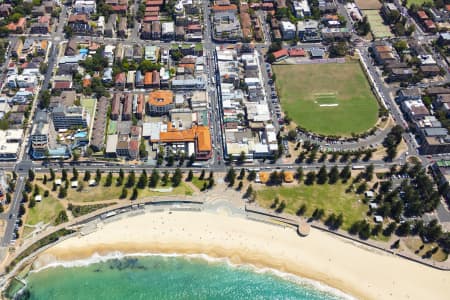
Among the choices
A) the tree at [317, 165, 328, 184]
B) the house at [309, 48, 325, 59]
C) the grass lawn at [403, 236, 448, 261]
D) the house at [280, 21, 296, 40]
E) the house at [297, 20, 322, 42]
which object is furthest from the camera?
the house at [297, 20, 322, 42]

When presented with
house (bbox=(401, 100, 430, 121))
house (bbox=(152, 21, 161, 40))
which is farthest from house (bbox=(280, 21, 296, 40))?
house (bbox=(401, 100, 430, 121))

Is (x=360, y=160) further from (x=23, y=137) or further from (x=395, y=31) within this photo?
(x=23, y=137)

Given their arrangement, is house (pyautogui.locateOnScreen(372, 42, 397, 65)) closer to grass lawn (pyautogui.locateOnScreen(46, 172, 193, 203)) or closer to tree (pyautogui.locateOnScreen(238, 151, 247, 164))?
tree (pyautogui.locateOnScreen(238, 151, 247, 164))

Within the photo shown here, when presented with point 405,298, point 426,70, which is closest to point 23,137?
point 405,298

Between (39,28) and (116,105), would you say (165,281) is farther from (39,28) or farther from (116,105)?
(39,28)

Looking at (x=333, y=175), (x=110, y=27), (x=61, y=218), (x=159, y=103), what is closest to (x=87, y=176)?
(x=61, y=218)

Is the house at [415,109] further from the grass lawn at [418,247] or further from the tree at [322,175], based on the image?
the grass lawn at [418,247]
